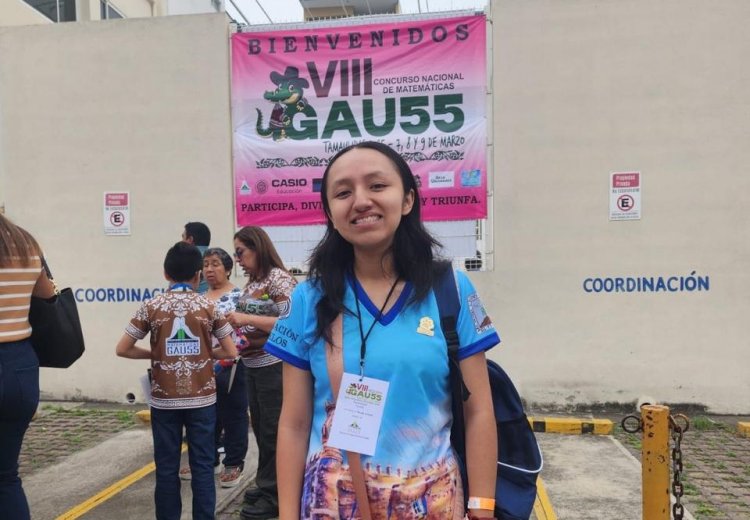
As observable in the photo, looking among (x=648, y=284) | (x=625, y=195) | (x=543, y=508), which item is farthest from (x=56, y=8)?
(x=543, y=508)

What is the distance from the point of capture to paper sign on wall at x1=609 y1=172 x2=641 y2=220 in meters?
6.35

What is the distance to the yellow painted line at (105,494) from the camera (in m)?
4.08

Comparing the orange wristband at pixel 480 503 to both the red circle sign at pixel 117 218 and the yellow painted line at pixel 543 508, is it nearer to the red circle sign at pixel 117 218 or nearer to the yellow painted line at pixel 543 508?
the yellow painted line at pixel 543 508

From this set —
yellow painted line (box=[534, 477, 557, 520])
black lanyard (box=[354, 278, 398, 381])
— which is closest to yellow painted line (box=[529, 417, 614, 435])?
yellow painted line (box=[534, 477, 557, 520])

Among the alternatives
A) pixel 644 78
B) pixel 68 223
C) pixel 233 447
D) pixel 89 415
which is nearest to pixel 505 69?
pixel 644 78

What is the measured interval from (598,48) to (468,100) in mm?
1523

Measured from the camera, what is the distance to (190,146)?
6980mm

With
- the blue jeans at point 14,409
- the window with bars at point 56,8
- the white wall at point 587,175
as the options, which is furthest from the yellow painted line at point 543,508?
the window with bars at point 56,8

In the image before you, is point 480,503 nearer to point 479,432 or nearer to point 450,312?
point 479,432

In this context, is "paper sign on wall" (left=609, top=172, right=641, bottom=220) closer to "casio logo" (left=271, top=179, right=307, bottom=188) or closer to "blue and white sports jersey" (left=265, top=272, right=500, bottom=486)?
"casio logo" (left=271, top=179, right=307, bottom=188)

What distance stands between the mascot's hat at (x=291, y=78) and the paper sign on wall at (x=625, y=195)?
3.70 meters

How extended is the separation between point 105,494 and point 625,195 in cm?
583

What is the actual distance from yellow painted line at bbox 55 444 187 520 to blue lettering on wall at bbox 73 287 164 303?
2567mm

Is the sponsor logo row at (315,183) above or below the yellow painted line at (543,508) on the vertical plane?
above
